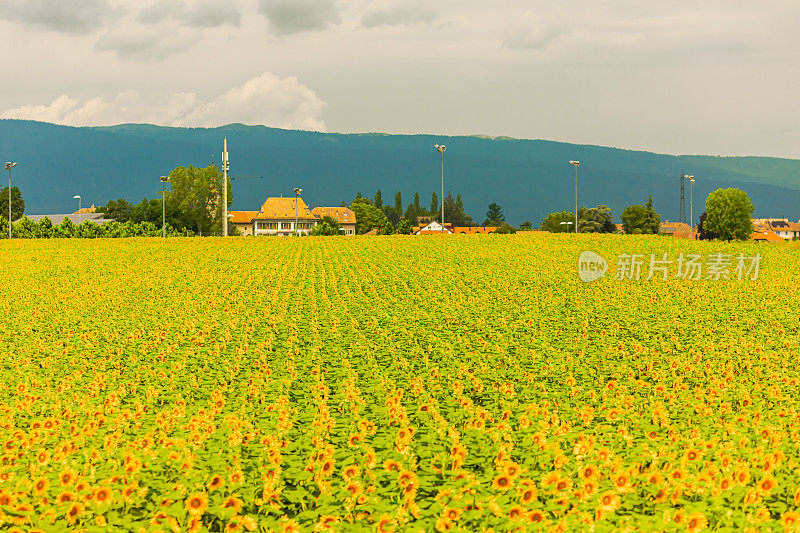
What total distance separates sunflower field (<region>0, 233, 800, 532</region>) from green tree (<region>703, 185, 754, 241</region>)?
303ft

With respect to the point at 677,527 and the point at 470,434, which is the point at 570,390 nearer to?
the point at 470,434

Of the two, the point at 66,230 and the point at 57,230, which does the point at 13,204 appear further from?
the point at 66,230

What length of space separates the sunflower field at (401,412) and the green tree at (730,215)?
92.4 metres

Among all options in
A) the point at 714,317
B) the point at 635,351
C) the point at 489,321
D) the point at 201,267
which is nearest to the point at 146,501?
the point at 635,351

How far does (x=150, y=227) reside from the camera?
77.3 m

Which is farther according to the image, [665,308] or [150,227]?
[150,227]

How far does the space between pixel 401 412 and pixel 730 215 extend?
11113 cm

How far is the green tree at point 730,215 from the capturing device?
106 meters

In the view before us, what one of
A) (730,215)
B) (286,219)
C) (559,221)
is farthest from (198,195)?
(730,215)

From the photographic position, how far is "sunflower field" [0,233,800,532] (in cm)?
548

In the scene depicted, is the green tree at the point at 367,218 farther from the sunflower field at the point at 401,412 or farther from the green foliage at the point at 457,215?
the sunflower field at the point at 401,412

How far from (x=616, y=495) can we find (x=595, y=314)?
12.7 meters

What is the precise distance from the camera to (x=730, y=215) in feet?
Answer: 349

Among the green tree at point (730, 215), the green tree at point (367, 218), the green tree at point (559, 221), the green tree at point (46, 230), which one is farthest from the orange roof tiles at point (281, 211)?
the green tree at point (46, 230)
